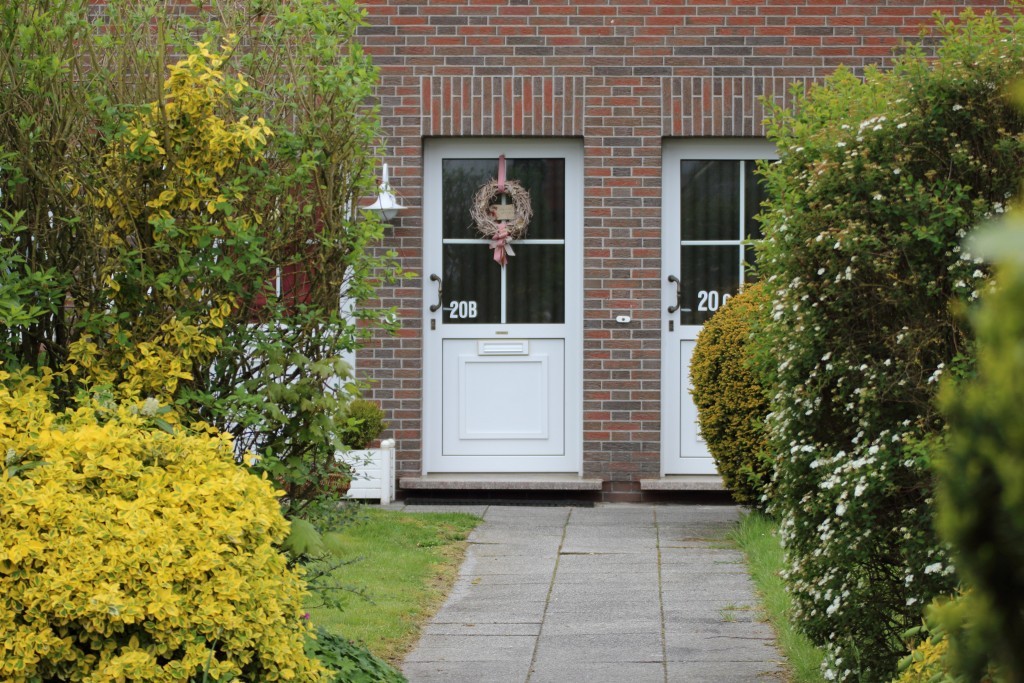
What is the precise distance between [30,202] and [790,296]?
254 centimetres

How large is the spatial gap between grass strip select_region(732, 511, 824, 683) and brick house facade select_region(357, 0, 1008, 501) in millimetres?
1571

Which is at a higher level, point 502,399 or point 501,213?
point 501,213

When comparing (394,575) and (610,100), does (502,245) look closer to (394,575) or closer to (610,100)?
(610,100)

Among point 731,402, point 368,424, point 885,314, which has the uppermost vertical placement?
point 885,314

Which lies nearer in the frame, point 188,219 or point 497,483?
point 188,219

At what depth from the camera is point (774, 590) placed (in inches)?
235

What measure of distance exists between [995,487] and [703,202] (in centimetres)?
878

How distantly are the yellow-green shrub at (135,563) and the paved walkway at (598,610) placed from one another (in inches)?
59.7

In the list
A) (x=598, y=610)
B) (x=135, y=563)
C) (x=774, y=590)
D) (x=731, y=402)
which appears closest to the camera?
(x=135, y=563)

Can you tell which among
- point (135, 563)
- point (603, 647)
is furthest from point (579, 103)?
point (135, 563)

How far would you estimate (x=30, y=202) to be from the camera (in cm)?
407

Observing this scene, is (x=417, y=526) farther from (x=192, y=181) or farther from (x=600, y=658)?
(x=192, y=181)

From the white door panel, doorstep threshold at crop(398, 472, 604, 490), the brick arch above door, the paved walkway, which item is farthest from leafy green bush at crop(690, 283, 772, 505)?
the brick arch above door

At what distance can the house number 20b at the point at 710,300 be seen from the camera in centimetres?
950
